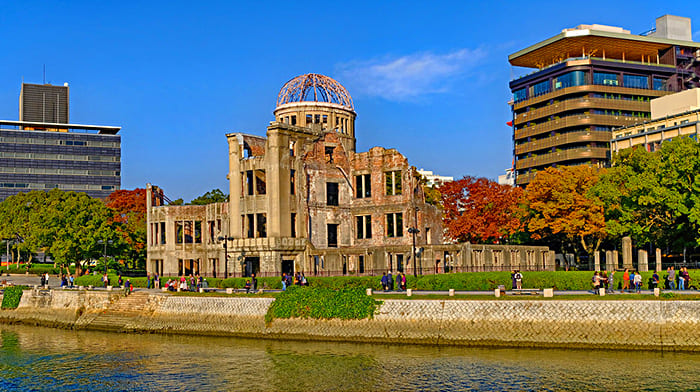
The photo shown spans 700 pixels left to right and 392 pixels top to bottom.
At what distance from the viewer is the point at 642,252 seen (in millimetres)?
74625

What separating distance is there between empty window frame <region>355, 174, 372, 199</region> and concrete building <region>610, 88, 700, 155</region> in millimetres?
34735

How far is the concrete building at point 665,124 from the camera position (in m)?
95.8

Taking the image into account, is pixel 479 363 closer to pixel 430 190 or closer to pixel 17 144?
pixel 430 190

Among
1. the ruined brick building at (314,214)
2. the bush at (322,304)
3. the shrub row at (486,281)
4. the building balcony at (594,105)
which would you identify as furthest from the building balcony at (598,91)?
the bush at (322,304)

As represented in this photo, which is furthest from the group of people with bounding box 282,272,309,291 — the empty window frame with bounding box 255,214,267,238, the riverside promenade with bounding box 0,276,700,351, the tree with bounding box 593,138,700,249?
the tree with bounding box 593,138,700,249

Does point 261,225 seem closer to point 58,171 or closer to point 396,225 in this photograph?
point 396,225

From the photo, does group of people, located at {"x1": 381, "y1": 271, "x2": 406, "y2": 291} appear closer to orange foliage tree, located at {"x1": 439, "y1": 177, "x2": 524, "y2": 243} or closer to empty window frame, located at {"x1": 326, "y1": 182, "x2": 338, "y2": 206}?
empty window frame, located at {"x1": 326, "y1": 182, "x2": 338, "y2": 206}

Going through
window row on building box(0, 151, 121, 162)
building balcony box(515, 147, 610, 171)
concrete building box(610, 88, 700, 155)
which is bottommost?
building balcony box(515, 147, 610, 171)

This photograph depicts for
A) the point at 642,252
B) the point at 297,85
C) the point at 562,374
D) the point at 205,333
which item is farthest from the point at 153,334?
the point at 642,252

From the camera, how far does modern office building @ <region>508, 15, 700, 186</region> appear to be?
110 metres

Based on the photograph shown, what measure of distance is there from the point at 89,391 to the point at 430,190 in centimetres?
5896

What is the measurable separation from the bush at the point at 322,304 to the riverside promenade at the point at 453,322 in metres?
0.43

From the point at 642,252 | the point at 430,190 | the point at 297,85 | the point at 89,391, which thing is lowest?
the point at 89,391

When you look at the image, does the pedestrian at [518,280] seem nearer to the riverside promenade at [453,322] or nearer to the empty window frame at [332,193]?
the riverside promenade at [453,322]
